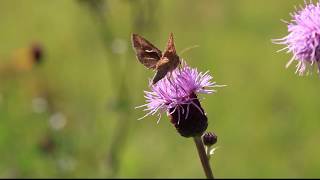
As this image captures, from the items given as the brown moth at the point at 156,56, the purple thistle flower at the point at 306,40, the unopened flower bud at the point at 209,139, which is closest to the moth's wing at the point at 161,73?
the brown moth at the point at 156,56

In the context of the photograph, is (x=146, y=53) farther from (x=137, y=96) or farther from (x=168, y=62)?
(x=137, y=96)

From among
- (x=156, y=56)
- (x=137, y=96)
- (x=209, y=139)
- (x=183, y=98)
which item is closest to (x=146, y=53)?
(x=156, y=56)

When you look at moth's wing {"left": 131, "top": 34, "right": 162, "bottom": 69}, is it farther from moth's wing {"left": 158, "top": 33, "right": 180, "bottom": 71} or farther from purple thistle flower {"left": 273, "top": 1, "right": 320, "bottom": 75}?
purple thistle flower {"left": 273, "top": 1, "right": 320, "bottom": 75}

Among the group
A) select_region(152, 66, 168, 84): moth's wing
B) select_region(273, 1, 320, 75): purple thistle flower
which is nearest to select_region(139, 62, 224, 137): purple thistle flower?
select_region(152, 66, 168, 84): moth's wing

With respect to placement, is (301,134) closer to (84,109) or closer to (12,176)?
(84,109)

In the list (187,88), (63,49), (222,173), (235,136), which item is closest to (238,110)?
(235,136)

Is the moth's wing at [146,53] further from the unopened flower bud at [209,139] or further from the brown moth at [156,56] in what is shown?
the unopened flower bud at [209,139]
